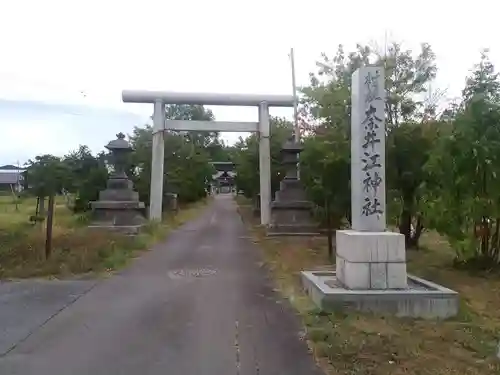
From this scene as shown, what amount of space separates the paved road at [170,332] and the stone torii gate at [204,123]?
1352cm

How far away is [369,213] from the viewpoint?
8375mm

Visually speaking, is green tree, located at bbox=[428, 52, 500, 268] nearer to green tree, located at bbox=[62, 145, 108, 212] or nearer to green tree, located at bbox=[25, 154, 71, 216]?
green tree, located at bbox=[25, 154, 71, 216]

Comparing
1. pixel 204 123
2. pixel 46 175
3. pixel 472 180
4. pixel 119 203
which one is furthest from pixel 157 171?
pixel 472 180

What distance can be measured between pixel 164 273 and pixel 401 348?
256 inches

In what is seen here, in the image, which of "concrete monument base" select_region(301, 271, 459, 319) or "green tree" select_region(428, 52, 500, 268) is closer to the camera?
"concrete monument base" select_region(301, 271, 459, 319)

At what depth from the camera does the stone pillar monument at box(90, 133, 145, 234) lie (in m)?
19.5

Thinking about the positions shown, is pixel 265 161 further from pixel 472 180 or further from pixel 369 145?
pixel 369 145

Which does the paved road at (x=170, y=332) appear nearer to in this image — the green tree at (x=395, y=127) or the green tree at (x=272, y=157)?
the green tree at (x=395, y=127)

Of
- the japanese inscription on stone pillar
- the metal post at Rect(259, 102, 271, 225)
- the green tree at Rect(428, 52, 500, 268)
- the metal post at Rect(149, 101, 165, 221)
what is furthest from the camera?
the metal post at Rect(259, 102, 271, 225)

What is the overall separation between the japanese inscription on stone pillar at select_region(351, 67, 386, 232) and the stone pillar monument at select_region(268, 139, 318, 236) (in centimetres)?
1243

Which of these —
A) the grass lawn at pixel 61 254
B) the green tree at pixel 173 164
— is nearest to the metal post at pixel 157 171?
the green tree at pixel 173 164

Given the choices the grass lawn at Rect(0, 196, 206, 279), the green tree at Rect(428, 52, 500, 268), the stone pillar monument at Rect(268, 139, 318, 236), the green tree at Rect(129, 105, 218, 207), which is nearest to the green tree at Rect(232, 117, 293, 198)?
the green tree at Rect(129, 105, 218, 207)

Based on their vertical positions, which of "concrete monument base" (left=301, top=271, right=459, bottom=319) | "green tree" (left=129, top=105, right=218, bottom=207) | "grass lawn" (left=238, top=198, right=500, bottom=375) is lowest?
"grass lawn" (left=238, top=198, right=500, bottom=375)

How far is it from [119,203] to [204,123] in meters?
6.97
